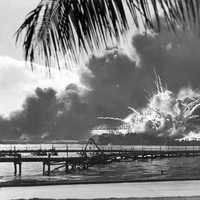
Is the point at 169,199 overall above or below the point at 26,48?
below

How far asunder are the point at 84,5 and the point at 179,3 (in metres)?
0.76

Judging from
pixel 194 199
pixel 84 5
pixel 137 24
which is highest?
pixel 84 5

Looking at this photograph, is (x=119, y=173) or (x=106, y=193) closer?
(x=106, y=193)

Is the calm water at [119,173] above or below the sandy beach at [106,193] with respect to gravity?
below

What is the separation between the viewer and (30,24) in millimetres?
4047

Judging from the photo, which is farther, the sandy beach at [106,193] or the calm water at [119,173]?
the calm water at [119,173]

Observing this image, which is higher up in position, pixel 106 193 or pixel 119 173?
pixel 106 193

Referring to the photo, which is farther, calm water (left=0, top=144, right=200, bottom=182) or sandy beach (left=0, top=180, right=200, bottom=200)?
calm water (left=0, top=144, right=200, bottom=182)

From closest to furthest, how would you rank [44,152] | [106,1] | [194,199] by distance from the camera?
[106,1] → [194,199] → [44,152]

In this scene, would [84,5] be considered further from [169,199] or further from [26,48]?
[169,199]

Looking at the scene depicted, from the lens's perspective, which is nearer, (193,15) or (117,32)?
(193,15)

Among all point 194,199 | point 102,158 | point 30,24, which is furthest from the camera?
point 102,158

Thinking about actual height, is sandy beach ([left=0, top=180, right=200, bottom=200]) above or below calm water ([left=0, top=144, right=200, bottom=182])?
above

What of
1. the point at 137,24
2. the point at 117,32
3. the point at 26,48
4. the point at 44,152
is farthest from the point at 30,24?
the point at 44,152
